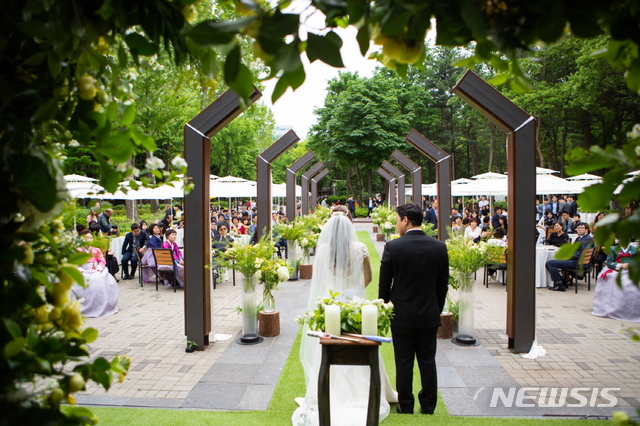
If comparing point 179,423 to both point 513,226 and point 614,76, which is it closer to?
point 513,226

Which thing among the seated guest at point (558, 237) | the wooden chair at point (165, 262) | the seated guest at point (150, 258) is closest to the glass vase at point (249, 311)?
the wooden chair at point (165, 262)

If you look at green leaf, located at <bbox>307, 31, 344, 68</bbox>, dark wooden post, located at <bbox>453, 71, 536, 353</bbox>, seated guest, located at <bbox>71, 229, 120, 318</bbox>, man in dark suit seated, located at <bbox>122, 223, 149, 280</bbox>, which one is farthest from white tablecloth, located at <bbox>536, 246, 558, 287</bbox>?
green leaf, located at <bbox>307, 31, 344, 68</bbox>

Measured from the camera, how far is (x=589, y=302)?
30.1 feet

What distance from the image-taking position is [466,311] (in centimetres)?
662

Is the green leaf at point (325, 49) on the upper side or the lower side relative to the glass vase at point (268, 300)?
upper

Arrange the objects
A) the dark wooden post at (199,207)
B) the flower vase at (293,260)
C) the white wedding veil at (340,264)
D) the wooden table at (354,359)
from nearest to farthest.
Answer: the wooden table at (354,359)
the white wedding veil at (340,264)
the dark wooden post at (199,207)
the flower vase at (293,260)

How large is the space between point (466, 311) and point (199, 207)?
3.95m

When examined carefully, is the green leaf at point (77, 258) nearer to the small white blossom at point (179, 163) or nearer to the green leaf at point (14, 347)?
the green leaf at point (14, 347)

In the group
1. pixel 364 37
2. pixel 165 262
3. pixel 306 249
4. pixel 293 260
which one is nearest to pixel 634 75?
pixel 364 37

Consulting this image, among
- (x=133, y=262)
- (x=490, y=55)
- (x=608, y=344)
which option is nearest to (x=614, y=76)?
(x=608, y=344)

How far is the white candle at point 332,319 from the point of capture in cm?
358

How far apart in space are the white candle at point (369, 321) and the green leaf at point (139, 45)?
2.62m

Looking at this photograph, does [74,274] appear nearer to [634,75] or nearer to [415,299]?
[634,75]

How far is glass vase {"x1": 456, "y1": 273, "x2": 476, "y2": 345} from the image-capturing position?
21.6ft
